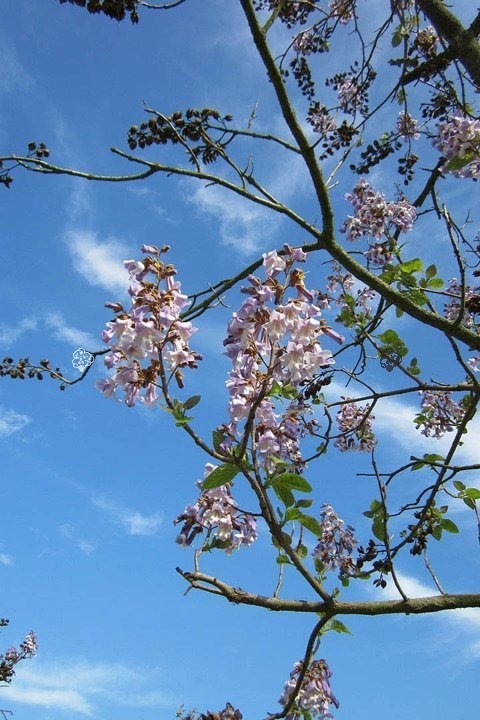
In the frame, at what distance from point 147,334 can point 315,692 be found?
2.61 m

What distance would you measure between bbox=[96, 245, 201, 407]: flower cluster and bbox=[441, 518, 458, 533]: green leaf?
6.52 ft

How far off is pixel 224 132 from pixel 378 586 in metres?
2.86

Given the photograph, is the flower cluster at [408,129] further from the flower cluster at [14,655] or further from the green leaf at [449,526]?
the flower cluster at [14,655]

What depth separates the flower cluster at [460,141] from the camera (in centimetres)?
461

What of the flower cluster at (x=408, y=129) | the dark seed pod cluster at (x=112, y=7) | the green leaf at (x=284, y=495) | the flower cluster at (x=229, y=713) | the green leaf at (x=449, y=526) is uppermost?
the flower cluster at (x=408, y=129)

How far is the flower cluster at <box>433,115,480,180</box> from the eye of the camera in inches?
181

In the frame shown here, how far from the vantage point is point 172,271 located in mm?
2469

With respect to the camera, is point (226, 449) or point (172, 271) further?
point (172, 271)

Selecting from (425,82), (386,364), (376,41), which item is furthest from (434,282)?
(376,41)

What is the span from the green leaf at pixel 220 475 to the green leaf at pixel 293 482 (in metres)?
0.18

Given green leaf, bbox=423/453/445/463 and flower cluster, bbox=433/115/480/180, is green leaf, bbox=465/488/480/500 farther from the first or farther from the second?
flower cluster, bbox=433/115/480/180

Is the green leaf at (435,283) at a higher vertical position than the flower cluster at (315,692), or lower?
higher

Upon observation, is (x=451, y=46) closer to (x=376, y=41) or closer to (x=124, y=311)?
(x=376, y=41)

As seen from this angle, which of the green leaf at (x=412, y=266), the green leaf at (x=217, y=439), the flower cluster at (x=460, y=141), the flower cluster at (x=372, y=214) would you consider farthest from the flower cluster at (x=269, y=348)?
the flower cluster at (x=372, y=214)
